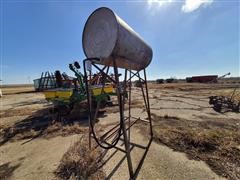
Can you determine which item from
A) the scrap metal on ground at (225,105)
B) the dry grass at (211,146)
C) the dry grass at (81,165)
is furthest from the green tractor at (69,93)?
the scrap metal on ground at (225,105)

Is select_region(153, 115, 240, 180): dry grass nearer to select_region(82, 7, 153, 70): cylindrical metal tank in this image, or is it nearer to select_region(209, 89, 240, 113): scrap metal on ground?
select_region(82, 7, 153, 70): cylindrical metal tank

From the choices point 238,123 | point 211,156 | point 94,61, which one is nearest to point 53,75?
point 94,61

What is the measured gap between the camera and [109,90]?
29.0ft

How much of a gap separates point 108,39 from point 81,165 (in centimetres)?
262

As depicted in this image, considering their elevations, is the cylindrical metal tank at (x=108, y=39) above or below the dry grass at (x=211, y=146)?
above

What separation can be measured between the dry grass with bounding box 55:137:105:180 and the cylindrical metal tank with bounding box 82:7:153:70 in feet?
7.15

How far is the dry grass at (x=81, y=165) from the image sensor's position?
2737mm

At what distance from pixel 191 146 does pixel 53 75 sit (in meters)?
7.97

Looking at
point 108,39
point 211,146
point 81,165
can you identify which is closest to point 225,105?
point 211,146

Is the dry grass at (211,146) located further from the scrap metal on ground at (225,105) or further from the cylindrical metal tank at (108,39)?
the scrap metal on ground at (225,105)

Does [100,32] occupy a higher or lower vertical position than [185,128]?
higher

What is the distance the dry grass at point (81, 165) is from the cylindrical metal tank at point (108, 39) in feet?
7.15

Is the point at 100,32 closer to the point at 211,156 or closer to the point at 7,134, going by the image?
the point at 211,156

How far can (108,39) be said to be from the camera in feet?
9.06
